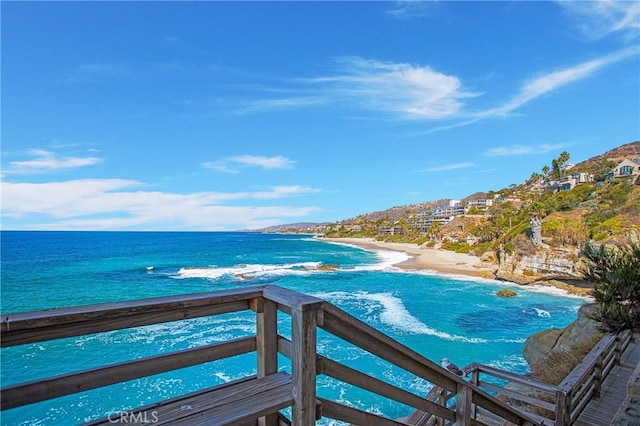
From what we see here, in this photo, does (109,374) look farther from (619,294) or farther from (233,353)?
(619,294)

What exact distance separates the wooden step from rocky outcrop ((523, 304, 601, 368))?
11956 millimetres

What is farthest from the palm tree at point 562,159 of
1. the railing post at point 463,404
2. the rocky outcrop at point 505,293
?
the railing post at point 463,404

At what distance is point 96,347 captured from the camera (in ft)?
54.4

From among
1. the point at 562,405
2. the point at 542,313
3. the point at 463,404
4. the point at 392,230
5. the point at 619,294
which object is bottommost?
the point at 542,313

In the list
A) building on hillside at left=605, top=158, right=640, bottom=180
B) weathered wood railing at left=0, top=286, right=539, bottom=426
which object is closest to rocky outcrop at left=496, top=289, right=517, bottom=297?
weathered wood railing at left=0, top=286, right=539, bottom=426

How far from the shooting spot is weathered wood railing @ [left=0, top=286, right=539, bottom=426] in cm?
139

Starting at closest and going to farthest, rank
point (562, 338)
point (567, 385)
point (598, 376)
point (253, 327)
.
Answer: point (567, 385), point (598, 376), point (562, 338), point (253, 327)

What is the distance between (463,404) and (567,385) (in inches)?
125

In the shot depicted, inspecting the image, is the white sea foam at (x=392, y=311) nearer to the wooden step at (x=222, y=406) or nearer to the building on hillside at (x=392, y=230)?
the wooden step at (x=222, y=406)

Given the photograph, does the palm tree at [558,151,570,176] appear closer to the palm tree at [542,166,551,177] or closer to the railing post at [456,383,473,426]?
the palm tree at [542,166,551,177]

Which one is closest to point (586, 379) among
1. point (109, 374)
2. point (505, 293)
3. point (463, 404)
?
point (463, 404)

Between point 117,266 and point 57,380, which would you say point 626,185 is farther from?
point 117,266

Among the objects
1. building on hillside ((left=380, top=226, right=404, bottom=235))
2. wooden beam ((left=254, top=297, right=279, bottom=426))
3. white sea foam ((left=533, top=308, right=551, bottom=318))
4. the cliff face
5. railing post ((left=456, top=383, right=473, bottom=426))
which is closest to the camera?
wooden beam ((left=254, top=297, right=279, bottom=426))

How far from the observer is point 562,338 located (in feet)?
43.4
